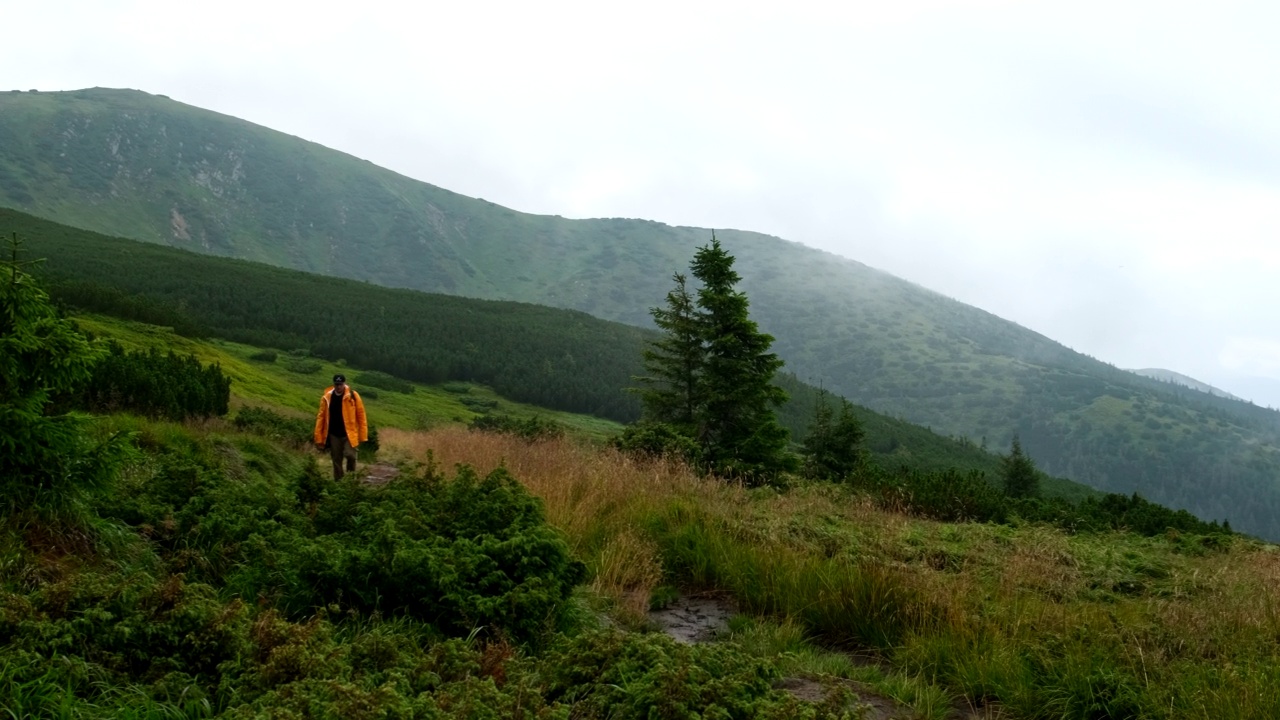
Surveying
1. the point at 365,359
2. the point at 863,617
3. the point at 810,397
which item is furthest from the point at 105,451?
the point at 810,397

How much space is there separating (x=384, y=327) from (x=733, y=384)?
241 feet

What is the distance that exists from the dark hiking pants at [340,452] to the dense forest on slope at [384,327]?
124 ft

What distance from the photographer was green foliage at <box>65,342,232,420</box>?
41.7ft

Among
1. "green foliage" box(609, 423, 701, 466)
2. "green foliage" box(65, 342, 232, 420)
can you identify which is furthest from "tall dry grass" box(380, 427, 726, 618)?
"green foliage" box(65, 342, 232, 420)

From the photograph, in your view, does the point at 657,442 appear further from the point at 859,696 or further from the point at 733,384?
the point at 859,696

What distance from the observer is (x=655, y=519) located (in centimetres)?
827

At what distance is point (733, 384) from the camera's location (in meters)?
19.1

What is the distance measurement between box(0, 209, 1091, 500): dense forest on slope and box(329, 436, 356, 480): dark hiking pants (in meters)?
37.8

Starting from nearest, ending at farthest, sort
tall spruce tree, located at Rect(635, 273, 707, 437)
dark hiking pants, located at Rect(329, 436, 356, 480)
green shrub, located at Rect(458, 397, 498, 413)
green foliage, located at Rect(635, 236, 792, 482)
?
dark hiking pants, located at Rect(329, 436, 356, 480)
green foliage, located at Rect(635, 236, 792, 482)
tall spruce tree, located at Rect(635, 273, 707, 437)
green shrub, located at Rect(458, 397, 498, 413)

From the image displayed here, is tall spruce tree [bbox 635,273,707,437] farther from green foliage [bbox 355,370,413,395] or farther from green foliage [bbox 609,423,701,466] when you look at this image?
green foliage [bbox 355,370,413,395]

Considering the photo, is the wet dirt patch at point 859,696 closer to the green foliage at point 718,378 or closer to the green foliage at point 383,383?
the green foliage at point 718,378

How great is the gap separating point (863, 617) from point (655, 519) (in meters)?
2.68

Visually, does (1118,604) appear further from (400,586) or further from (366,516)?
(366,516)

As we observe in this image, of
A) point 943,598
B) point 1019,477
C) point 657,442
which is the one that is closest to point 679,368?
point 657,442
